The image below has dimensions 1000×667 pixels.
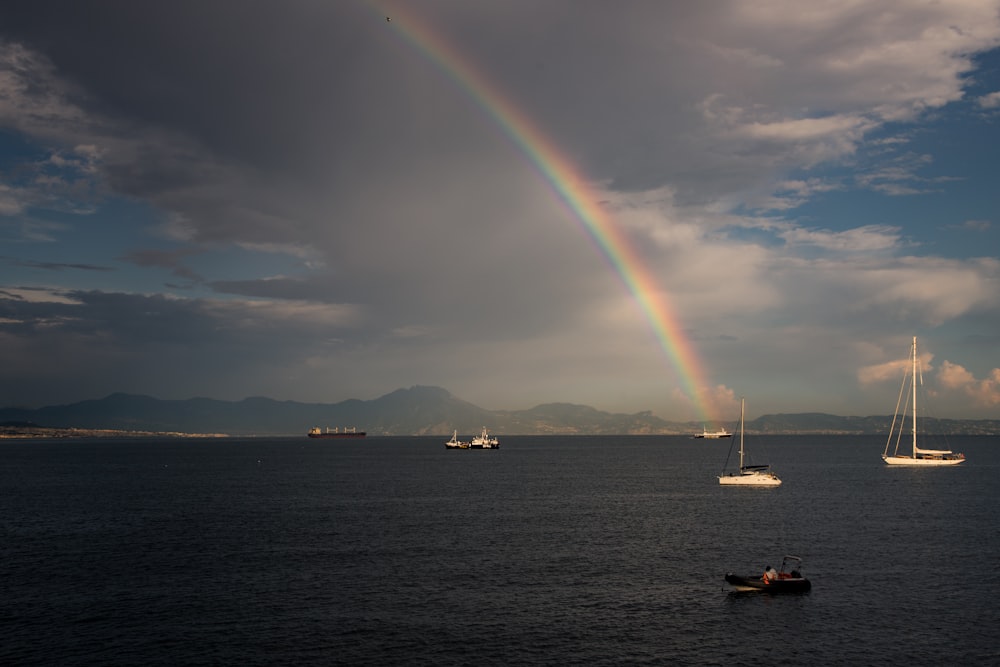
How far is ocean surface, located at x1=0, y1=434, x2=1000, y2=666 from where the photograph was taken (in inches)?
2315

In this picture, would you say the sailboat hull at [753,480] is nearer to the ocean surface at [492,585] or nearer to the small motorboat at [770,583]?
the ocean surface at [492,585]

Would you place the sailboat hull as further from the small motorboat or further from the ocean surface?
the small motorboat

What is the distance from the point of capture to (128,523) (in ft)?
408

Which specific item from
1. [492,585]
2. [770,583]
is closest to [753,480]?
[770,583]

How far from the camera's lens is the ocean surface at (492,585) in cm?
5881

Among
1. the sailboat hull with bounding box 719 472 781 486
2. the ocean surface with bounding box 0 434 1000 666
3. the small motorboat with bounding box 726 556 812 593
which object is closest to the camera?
the ocean surface with bounding box 0 434 1000 666

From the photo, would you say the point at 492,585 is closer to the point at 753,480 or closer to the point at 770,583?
the point at 770,583

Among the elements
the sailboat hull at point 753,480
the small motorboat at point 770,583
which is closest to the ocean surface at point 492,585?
the small motorboat at point 770,583

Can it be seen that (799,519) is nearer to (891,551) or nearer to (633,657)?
(891,551)

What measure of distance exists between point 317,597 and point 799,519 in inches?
3470

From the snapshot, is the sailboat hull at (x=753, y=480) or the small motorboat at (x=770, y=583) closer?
the small motorboat at (x=770, y=583)

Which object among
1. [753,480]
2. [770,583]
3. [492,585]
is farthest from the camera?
[753,480]

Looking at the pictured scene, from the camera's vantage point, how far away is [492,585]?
78.1 m

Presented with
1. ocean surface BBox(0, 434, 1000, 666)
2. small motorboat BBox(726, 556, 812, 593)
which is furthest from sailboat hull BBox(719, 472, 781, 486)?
small motorboat BBox(726, 556, 812, 593)
